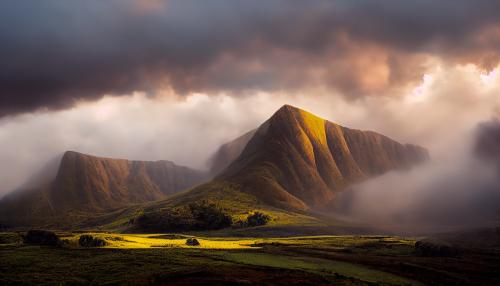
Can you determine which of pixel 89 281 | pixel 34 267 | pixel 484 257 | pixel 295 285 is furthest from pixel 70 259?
pixel 484 257

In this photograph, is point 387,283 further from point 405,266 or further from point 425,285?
point 405,266

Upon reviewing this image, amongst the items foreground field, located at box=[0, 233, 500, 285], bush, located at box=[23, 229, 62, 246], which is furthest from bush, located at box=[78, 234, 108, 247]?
foreground field, located at box=[0, 233, 500, 285]

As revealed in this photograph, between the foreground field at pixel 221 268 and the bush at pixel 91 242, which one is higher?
the bush at pixel 91 242

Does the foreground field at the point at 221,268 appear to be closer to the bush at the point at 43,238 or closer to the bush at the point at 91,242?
the bush at the point at 43,238

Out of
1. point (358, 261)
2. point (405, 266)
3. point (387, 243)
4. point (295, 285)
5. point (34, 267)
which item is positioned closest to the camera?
point (295, 285)

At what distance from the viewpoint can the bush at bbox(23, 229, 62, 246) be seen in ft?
381

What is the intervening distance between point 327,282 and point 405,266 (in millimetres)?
28616

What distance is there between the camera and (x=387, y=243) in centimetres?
14638

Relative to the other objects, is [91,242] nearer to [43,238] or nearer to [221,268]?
[43,238]

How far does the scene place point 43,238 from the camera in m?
119

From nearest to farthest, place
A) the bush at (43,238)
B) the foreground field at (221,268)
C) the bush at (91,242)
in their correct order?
the foreground field at (221,268), the bush at (43,238), the bush at (91,242)

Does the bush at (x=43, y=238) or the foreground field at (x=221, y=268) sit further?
the bush at (x=43, y=238)

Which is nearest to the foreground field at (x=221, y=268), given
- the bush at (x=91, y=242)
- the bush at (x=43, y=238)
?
the bush at (x=43, y=238)

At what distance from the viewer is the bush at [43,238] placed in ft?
381
